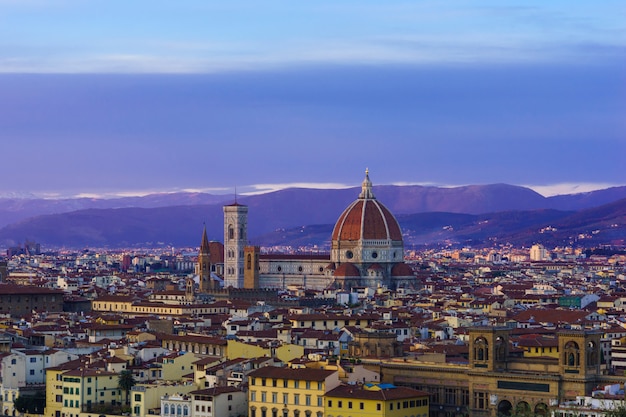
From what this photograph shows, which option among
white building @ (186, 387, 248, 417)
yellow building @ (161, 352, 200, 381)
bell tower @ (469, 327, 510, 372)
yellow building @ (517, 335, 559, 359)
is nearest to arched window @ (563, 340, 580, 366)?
bell tower @ (469, 327, 510, 372)

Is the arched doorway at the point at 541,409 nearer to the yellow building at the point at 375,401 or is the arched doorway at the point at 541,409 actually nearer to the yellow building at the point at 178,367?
the yellow building at the point at 375,401

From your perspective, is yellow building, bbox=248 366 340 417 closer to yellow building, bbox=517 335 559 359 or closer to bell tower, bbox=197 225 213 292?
yellow building, bbox=517 335 559 359

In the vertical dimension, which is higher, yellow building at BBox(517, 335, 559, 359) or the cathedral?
the cathedral

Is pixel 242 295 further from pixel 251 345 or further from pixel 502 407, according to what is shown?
pixel 502 407

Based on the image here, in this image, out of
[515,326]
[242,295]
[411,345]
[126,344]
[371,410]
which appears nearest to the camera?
[371,410]

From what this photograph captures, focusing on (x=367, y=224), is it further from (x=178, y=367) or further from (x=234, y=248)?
(x=178, y=367)

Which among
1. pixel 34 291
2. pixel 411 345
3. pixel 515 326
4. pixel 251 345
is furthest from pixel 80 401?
pixel 34 291
